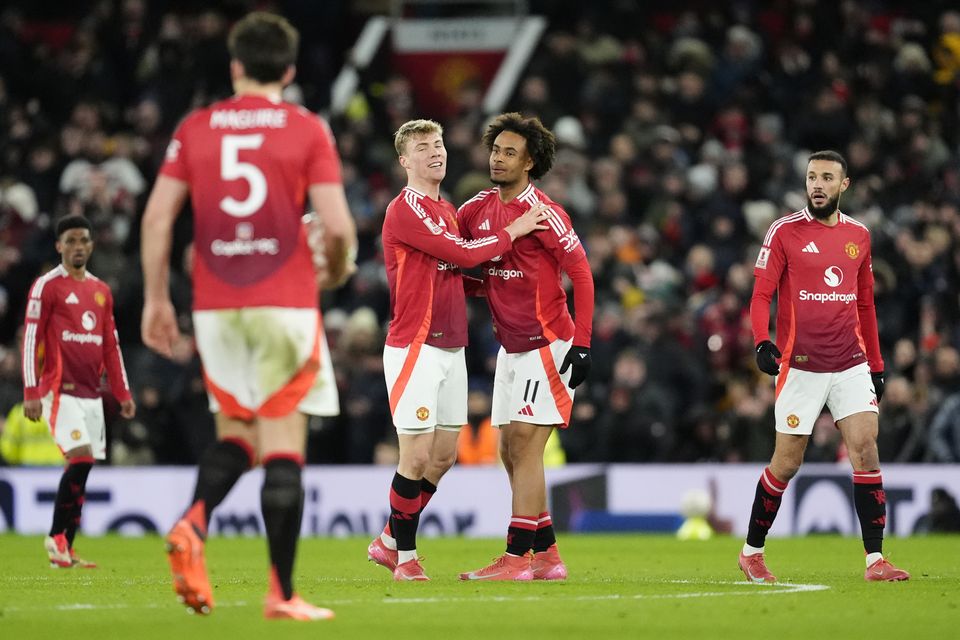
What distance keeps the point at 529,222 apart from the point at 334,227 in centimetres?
331

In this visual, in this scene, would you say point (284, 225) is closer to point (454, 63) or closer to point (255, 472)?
point (255, 472)

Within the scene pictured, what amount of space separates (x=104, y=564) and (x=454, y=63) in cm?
1447

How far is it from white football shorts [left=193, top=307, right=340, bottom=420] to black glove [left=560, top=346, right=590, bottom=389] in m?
3.04

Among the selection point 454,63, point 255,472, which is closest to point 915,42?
point 454,63

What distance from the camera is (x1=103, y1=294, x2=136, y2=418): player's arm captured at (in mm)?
13594

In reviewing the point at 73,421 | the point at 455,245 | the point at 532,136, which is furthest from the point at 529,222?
the point at 73,421

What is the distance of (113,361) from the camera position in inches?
539

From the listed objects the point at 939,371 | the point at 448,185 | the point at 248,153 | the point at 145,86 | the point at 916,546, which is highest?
the point at 145,86

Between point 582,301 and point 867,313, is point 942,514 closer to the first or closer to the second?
point 867,313

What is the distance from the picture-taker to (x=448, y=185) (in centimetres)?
2256

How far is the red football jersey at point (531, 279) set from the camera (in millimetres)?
10703

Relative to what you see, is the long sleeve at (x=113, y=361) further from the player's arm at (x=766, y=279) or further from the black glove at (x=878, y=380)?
the black glove at (x=878, y=380)

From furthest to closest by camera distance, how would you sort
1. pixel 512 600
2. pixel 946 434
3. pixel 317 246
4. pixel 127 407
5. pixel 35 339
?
pixel 946 434, pixel 127 407, pixel 35 339, pixel 512 600, pixel 317 246

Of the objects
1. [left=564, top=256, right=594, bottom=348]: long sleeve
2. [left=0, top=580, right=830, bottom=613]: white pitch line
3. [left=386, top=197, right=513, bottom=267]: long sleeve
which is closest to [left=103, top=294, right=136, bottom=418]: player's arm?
[left=386, top=197, right=513, bottom=267]: long sleeve
